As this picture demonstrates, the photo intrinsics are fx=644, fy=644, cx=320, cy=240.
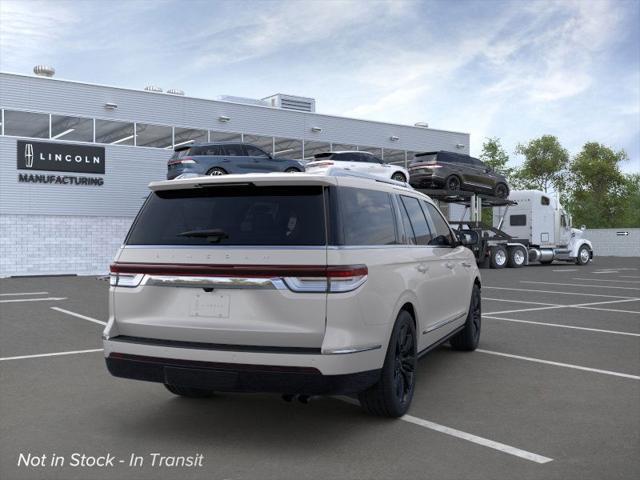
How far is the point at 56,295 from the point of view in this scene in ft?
49.1

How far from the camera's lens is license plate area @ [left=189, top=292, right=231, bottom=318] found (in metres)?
4.11

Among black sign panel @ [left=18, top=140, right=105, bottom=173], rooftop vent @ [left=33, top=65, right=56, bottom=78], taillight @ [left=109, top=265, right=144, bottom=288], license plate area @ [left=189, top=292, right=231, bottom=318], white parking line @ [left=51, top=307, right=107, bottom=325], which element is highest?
rooftop vent @ [left=33, top=65, right=56, bottom=78]

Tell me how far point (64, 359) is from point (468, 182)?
18678 millimetres

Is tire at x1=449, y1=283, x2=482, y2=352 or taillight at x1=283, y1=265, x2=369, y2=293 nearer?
taillight at x1=283, y1=265, x2=369, y2=293

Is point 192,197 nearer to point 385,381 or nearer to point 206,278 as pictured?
point 206,278

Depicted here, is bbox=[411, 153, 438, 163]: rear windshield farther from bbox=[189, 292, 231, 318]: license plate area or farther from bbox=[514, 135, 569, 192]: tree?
bbox=[514, 135, 569, 192]: tree

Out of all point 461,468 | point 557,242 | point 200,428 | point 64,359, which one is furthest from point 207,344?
point 557,242

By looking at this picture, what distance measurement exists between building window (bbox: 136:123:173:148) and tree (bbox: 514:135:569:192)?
5120 cm

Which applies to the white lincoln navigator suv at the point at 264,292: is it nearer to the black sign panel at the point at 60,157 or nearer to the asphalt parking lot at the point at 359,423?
the asphalt parking lot at the point at 359,423

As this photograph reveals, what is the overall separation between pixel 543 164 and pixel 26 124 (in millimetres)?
56936

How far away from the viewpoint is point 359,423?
15.5ft

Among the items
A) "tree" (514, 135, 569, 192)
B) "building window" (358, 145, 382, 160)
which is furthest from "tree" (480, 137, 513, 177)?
"building window" (358, 145, 382, 160)

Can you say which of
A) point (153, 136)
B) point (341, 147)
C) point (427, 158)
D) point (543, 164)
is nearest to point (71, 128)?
point (153, 136)

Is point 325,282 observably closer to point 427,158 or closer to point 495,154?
point 427,158
